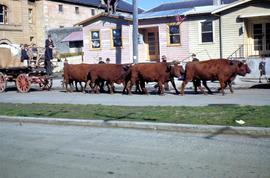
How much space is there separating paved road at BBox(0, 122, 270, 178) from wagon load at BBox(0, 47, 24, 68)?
46.8ft

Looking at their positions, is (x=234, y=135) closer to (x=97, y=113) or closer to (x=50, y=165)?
(x=50, y=165)

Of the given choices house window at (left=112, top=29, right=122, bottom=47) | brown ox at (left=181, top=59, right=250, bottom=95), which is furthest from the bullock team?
house window at (left=112, top=29, right=122, bottom=47)

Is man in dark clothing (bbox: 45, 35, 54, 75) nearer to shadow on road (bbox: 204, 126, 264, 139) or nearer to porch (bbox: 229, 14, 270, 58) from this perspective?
porch (bbox: 229, 14, 270, 58)

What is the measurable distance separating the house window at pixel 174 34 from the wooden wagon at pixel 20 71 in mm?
11291

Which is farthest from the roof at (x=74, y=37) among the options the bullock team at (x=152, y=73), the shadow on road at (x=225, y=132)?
the shadow on road at (x=225, y=132)

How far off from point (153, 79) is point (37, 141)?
1060cm

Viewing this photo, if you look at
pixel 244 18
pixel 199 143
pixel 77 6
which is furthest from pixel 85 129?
pixel 77 6

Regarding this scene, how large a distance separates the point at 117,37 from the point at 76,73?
13.7 m

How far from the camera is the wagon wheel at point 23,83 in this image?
2475 centimetres

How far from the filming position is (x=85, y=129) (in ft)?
39.4

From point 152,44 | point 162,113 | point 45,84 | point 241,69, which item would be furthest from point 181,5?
point 162,113

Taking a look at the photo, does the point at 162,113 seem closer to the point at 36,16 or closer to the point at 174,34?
the point at 174,34

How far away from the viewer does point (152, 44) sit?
3647 cm

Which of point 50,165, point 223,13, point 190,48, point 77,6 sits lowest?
point 50,165
